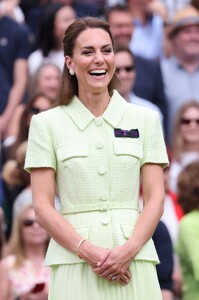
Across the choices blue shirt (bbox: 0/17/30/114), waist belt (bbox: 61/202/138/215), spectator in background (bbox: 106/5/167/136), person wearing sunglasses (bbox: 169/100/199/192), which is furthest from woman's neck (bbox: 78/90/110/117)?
blue shirt (bbox: 0/17/30/114)

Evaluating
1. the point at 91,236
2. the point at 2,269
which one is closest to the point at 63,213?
the point at 91,236

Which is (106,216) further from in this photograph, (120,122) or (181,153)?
(181,153)

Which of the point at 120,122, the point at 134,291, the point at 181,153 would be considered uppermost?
the point at 120,122

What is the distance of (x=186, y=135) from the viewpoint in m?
11.4

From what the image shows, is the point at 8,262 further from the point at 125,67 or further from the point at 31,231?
the point at 125,67

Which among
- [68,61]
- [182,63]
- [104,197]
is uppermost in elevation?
[68,61]

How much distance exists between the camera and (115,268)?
5.75m

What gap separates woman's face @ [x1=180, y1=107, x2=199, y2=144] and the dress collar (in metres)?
5.27

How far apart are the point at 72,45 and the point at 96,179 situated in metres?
0.71

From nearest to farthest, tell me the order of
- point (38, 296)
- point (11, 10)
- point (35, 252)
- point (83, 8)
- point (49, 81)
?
point (38, 296), point (35, 252), point (49, 81), point (11, 10), point (83, 8)

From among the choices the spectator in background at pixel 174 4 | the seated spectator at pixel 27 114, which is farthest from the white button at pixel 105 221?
the spectator in background at pixel 174 4

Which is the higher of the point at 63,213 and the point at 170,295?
the point at 63,213

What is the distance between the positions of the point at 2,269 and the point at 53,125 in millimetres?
3241

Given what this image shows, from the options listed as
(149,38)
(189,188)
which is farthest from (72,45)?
(149,38)
